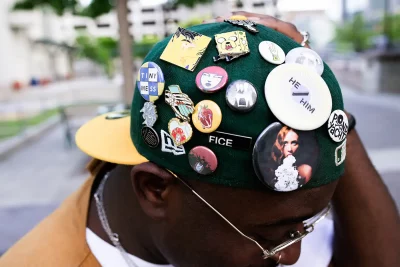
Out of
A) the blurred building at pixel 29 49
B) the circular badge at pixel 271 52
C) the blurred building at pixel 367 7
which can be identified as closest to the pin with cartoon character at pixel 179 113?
the circular badge at pixel 271 52

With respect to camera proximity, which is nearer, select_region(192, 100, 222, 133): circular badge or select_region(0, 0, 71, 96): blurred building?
select_region(192, 100, 222, 133): circular badge

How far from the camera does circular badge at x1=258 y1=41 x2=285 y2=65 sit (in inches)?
42.8

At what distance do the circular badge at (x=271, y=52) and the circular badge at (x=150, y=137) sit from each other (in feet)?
1.19

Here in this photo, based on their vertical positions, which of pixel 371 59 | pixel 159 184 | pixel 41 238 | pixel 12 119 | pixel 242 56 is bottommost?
pixel 12 119

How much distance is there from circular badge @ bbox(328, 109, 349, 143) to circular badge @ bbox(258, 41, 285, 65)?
0.20 m

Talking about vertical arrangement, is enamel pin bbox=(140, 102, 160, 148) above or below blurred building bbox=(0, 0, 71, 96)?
above

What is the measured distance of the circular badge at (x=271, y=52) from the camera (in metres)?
1.09

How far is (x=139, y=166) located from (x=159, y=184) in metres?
0.09

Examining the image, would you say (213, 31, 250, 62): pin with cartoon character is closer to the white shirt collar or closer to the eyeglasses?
the eyeglasses

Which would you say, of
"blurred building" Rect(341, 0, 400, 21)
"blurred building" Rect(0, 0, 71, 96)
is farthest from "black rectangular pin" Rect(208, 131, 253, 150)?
"blurred building" Rect(341, 0, 400, 21)

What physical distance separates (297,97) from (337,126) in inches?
5.8

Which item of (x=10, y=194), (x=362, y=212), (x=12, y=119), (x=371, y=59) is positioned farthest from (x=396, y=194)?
(x=12, y=119)

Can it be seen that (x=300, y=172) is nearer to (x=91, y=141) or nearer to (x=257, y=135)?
(x=257, y=135)

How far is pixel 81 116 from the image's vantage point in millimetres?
8656
